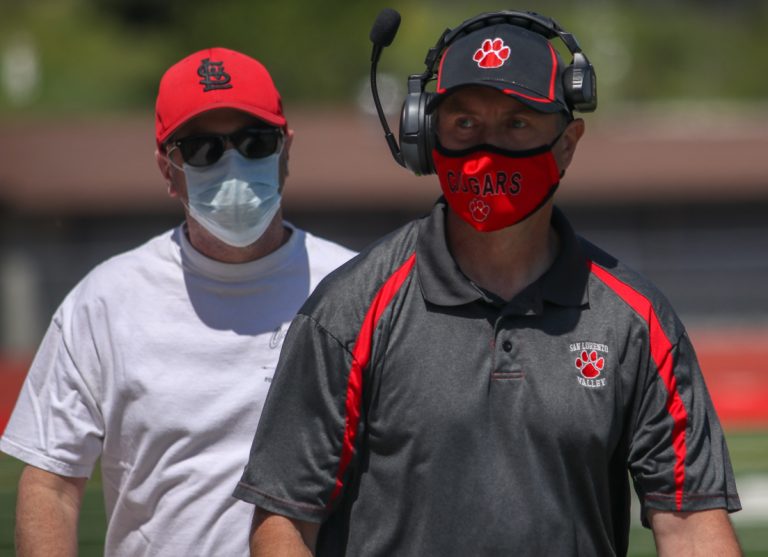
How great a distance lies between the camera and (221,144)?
3.46 metres

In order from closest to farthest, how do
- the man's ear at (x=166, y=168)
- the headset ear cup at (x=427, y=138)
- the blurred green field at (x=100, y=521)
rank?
the headset ear cup at (x=427, y=138), the man's ear at (x=166, y=168), the blurred green field at (x=100, y=521)

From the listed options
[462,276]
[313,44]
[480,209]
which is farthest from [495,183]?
[313,44]

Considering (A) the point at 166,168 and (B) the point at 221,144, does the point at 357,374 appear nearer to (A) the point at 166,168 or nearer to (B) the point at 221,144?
(B) the point at 221,144

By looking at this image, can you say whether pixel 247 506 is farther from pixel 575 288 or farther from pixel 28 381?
pixel 575 288

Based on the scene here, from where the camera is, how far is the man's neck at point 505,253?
257 centimetres

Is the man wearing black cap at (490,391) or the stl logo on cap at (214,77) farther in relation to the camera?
the stl logo on cap at (214,77)

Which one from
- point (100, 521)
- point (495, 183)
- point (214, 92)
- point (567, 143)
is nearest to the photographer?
point (495, 183)

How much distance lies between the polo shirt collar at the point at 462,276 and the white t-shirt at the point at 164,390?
32.1 inches

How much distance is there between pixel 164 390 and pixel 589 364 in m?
1.19

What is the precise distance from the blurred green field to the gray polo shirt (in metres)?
3.32

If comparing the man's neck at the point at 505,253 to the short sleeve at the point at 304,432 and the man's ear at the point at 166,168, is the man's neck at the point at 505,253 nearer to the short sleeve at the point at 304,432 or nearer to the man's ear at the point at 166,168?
the short sleeve at the point at 304,432

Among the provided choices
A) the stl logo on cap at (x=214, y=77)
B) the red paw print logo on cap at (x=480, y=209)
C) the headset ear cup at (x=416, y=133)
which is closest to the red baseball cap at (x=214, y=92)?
the stl logo on cap at (x=214, y=77)

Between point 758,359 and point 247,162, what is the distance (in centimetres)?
1523

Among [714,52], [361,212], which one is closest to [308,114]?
[361,212]
